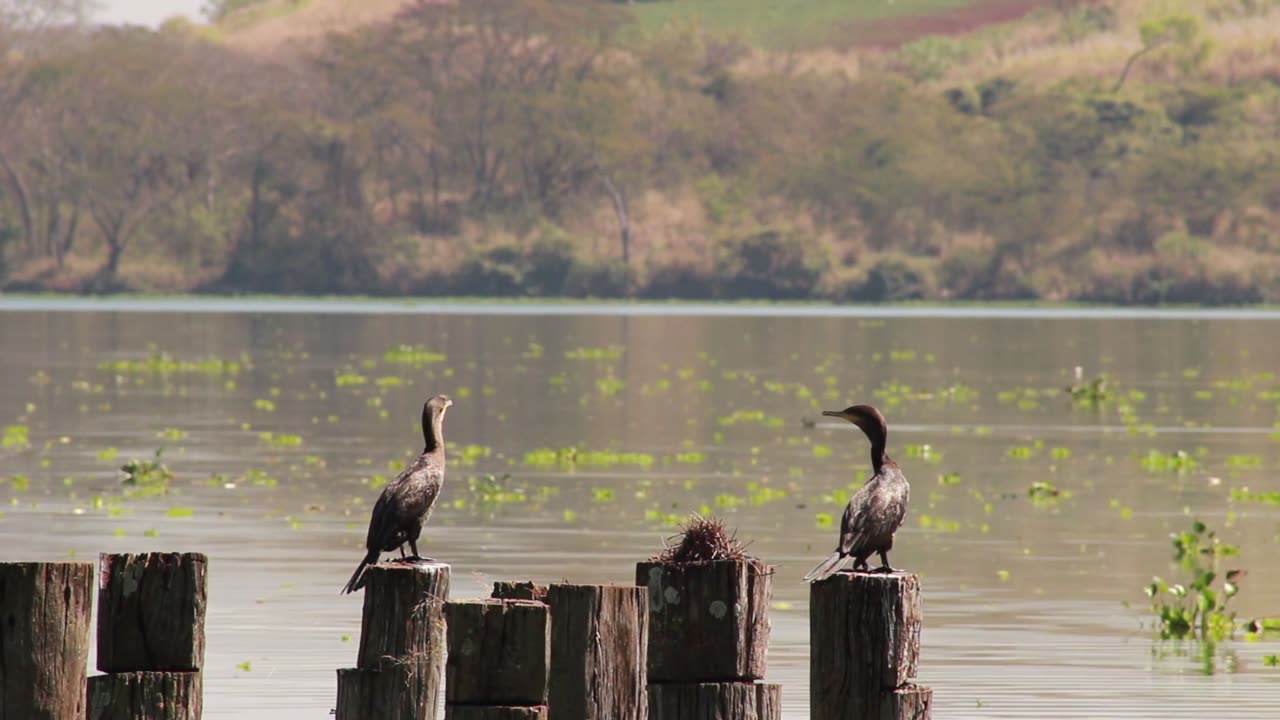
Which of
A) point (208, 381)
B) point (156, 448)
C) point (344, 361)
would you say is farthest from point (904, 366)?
point (156, 448)

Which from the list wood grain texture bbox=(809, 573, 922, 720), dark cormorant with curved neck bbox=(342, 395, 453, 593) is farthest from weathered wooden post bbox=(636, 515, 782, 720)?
dark cormorant with curved neck bbox=(342, 395, 453, 593)

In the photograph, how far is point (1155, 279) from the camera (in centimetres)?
12012

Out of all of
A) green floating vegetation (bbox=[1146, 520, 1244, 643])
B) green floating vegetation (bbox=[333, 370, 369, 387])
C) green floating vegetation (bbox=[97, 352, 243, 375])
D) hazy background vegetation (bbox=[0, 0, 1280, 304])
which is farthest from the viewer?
hazy background vegetation (bbox=[0, 0, 1280, 304])

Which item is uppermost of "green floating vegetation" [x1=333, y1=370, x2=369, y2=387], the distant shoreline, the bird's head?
the distant shoreline

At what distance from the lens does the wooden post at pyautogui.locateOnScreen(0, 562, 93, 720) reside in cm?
790

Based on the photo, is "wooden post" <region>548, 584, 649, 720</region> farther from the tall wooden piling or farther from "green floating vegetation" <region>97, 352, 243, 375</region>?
"green floating vegetation" <region>97, 352, 243, 375</region>

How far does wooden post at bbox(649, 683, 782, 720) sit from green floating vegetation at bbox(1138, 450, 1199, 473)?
18922 mm

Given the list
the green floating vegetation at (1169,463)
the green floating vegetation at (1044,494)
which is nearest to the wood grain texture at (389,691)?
the green floating vegetation at (1044,494)

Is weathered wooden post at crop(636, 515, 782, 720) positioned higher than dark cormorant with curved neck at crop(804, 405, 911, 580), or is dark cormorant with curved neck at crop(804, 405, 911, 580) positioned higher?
dark cormorant with curved neck at crop(804, 405, 911, 580)

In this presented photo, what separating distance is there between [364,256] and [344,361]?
72.6 m

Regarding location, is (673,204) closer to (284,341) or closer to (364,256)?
(364,256)

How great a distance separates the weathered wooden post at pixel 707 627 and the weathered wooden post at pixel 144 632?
152cm

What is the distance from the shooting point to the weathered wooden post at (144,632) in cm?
820

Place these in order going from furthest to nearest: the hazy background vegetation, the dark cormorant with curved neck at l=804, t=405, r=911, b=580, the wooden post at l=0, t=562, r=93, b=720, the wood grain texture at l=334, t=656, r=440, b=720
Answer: the hazy background vegetation → the dark cormorant with curved neck at l=804, t=405, r=911, b=580 → the wood grain texture at l=334, t=656, r=440, b=720 → the wooden post at l=0, t=562, r=93, b=720
